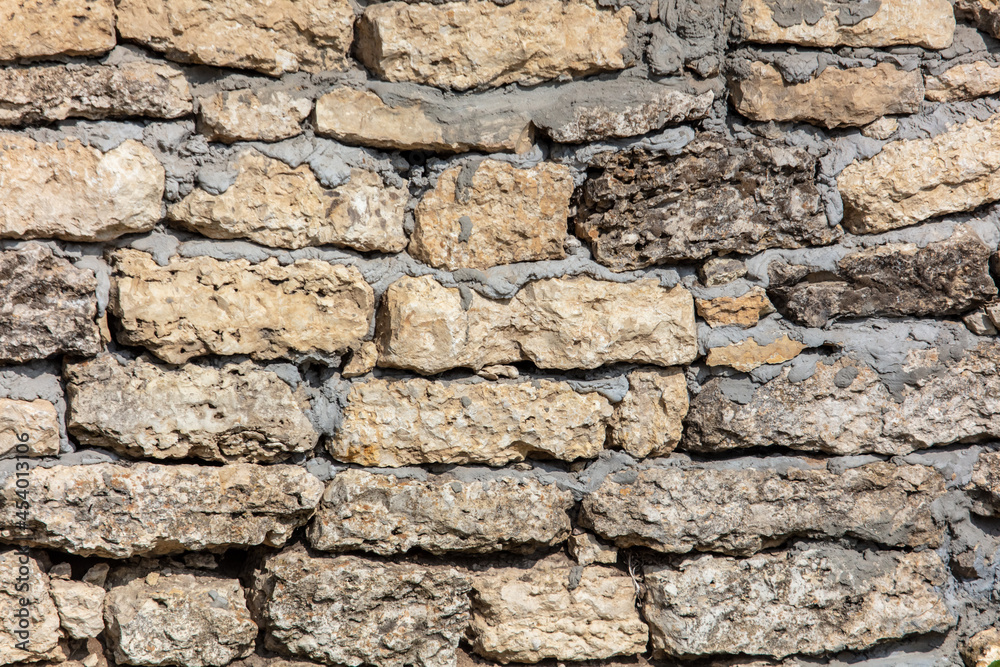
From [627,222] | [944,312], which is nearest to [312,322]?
[627,222]

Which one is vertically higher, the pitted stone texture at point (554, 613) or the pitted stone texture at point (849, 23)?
the pitted stone texture at point (849, 23)

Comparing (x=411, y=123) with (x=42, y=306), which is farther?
(x=411, y=123)

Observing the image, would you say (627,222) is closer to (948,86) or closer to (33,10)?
(948,86)

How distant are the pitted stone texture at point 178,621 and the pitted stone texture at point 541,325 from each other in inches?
22.8

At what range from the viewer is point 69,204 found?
4.42ft

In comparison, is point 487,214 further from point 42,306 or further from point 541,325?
point 42,306

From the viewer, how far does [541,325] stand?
1.56m

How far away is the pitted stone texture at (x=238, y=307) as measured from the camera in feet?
4.57

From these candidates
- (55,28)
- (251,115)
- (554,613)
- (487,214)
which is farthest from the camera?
(554,613)

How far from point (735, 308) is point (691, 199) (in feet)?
0.84

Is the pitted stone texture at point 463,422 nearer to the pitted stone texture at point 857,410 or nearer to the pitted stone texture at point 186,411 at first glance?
the pitted stone texture at point 186,411

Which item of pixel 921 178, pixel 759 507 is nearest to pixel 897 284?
pixel 921 178

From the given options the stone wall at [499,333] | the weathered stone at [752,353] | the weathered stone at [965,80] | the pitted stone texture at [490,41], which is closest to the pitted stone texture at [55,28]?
the stone wall at [499,333]

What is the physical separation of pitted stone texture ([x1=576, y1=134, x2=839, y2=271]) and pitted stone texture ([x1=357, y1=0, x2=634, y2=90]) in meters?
0.21
